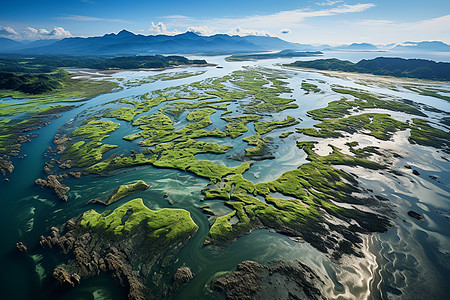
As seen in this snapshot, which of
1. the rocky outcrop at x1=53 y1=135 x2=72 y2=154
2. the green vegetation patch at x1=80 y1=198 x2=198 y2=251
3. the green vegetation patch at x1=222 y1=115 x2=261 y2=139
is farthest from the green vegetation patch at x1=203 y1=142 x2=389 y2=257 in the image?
the rocky outcrop at x1=53 y1=135 x2=72 y2=154

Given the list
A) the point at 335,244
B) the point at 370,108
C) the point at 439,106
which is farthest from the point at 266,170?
the point at 439,106

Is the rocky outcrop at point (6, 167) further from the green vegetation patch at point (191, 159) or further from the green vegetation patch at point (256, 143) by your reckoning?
the green vegetation patch at point (256, 143)

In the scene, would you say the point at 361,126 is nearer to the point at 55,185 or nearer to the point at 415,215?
the point at 415,215

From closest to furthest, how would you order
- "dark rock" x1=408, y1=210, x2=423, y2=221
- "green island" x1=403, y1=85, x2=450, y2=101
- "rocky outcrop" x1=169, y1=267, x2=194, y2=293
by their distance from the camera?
"rocky outcrop" x1=169, y1=267, x2=194, y2=293
"dark rock" x1=408, y1=210, x2=423, y2=221
"green island" x1=403, y1=85, x2=450, y2=101

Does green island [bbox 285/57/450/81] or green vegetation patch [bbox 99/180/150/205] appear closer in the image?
green vegetation patch [bbox 99/180/150/205]

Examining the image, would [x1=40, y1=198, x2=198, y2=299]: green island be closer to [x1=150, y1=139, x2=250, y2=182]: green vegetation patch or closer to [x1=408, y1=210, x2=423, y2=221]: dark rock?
[x1=150, y1=139, x2=250, y2=182]: green vegetation patch

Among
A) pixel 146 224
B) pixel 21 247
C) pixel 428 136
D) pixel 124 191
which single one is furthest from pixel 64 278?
pixel 428 136
